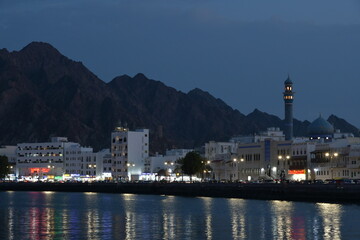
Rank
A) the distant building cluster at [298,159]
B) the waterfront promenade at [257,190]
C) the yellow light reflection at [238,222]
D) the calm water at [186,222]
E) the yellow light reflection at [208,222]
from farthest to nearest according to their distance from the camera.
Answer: the distant building cluster at [298,159] < the waterfront promenade at [257,190] < the yellow light reflection at [238,222] < the calm water at [186,222] < the yellow light reflection at [208,222]

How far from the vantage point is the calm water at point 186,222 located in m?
76.1

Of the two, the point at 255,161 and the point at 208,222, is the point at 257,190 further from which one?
the point at 208,222

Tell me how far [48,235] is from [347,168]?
3637 inches

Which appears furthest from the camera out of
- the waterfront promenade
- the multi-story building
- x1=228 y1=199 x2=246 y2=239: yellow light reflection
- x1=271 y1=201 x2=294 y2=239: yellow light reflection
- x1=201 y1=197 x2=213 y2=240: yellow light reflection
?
the multi-story building

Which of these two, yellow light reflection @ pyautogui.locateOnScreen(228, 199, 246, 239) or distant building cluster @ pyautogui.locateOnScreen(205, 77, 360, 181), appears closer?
yellow light reflection @ pyautogui.locateOnScreen(228, 199, 246, 239)

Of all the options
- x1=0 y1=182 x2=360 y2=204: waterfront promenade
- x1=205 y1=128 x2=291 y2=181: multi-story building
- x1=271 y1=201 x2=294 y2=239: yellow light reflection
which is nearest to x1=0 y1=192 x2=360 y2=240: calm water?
x1=271 y1=201 x2=294 y2=239: yellow light reflection

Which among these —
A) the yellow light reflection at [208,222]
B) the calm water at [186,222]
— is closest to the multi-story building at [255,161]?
the calm water at [186,222]

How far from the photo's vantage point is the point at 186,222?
9069 cm

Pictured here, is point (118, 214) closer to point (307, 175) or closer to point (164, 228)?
point (164, 228)

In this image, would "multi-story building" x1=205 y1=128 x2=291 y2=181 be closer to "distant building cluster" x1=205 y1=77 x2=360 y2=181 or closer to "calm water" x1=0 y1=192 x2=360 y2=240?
"distant building cluster" x1=205 y1=77 x2=360 y2=181

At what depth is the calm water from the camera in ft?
250

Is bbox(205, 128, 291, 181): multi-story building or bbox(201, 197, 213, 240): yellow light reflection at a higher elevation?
bbox(205, 128, 291, 181): multi-story building

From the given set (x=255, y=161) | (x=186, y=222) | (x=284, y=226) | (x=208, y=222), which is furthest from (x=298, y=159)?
(x=284, y=226)

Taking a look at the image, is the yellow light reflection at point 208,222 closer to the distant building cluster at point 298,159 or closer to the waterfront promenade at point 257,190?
the waterfront promenade at point 257,190
